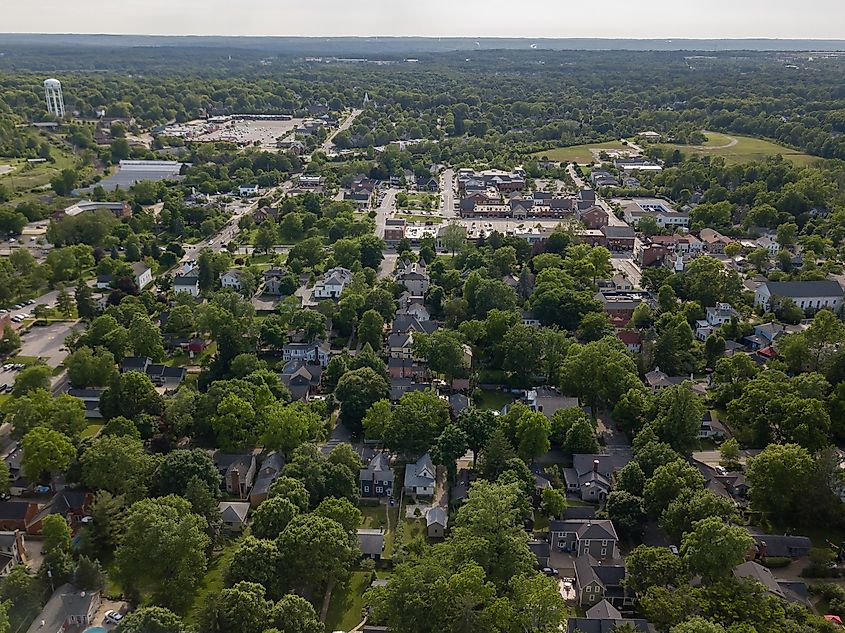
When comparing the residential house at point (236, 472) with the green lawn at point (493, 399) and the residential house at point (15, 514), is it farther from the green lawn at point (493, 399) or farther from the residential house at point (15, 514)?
the green lawn at point (493, 399)

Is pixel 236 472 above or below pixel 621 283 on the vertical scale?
below

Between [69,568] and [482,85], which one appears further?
[482,85]

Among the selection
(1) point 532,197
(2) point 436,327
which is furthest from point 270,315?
(1) point 532,197

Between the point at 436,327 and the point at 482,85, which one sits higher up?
the point at 482,85

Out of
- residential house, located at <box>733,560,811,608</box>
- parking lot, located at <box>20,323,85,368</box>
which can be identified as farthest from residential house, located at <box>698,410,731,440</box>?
parking lot, located at <box>20,323,85,368</box>

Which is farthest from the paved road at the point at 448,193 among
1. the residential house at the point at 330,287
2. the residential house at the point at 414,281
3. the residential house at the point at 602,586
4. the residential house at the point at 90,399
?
the residential house at the point at 602,586

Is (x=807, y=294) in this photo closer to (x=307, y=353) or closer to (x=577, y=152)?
(x=307, y=353)

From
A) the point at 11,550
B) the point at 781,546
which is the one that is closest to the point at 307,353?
the point at 11,550

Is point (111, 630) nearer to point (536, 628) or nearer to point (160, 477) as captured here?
point (160, 477)
